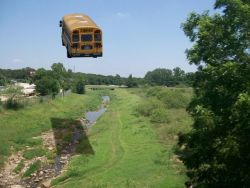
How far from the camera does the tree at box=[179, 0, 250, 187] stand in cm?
1563

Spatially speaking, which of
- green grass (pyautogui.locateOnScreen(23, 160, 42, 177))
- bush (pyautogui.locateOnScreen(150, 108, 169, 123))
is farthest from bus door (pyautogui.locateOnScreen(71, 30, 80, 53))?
bush (pyautogui.locateOnScreen(150, 108, 169, 123))

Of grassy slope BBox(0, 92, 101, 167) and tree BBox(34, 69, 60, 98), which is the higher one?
tree BBox(34, 69, 60, 98)

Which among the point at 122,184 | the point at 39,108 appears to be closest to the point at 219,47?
the point at 122,184

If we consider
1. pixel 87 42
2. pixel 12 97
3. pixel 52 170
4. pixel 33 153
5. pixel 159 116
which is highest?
pixel 87 42

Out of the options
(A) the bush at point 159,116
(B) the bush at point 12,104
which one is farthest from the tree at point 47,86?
Answer: (A) the bush at point 159,116

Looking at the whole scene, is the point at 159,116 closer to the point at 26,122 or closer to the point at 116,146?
the point at 116,146

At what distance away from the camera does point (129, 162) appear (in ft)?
99.6

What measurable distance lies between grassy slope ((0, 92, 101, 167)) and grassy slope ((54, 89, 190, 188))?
6970 millimetres

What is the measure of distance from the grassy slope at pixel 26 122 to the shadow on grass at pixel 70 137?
5.51 ft

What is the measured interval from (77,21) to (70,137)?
50.7 ft

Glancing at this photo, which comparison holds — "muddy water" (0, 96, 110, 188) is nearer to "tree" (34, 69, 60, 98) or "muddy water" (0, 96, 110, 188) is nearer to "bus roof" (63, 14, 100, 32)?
"bus roof" (63, 14, 100, 32)

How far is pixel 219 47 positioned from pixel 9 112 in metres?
39.0

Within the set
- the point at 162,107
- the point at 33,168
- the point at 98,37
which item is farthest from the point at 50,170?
the point at 162,107

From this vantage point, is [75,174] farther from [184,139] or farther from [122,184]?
[184,139]
